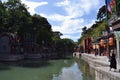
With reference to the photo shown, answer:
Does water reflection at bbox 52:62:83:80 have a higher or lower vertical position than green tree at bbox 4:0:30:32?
lower

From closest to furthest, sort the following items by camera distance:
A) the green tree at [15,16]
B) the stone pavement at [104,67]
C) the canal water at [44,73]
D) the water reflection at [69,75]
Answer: the stone pavement at [104,67], the water reflection at [69,75], the canal water at [44,73], the green tree at [15,16]

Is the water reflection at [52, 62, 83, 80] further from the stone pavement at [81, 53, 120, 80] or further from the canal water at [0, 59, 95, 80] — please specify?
the stone pavement at [81, 53, 120, 80]

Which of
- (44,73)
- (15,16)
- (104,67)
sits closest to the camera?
(104,67)

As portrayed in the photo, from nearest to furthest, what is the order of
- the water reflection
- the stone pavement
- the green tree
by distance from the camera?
the stone pavement → the water reflection → the green tree

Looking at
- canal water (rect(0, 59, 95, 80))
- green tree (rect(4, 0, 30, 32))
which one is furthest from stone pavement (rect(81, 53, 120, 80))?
green tree (rect(4, 0, 30, 32))

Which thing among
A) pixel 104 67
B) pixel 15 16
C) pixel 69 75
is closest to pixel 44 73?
pixel 69 75

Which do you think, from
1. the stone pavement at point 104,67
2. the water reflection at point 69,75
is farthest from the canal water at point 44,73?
the stone pavement at point 104,67

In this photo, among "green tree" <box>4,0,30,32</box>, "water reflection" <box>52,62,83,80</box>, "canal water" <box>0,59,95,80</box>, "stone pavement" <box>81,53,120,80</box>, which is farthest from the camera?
"green tree" <box>4,0,30,32</box>

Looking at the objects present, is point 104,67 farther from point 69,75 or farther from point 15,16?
point 15,16

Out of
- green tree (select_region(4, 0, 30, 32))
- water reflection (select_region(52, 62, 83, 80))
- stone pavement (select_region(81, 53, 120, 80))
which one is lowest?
water reflection (select_region(52, 62, 83, 80))

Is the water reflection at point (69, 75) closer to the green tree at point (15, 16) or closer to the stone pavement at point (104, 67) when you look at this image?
the stone pavement at point (104, 67)

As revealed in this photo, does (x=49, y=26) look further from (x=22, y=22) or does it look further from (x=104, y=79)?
(x=104, y=79)

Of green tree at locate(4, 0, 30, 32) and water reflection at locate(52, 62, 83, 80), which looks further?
green tree at locate(4, 0, 30, 32)

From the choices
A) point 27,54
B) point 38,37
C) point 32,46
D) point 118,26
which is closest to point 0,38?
point 27,54
